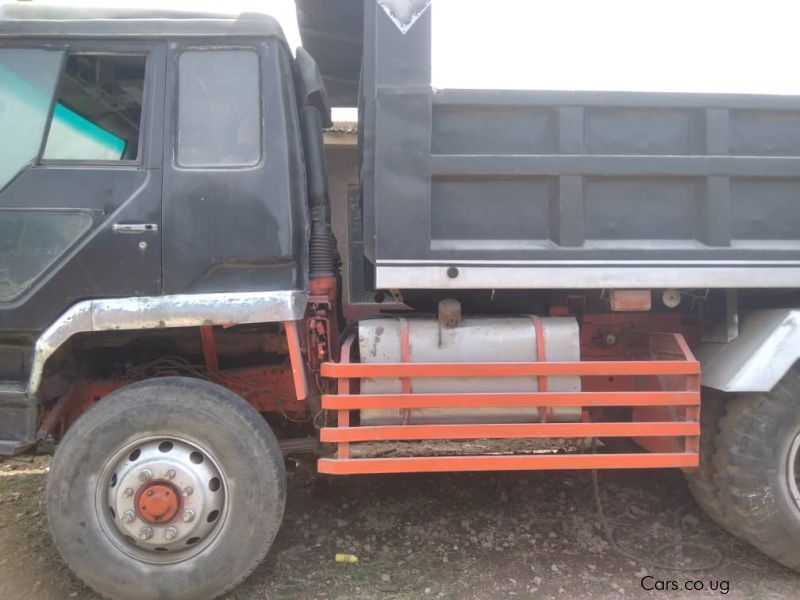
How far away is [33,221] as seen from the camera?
257 centimetres

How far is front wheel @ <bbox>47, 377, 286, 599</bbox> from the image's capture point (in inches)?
99.6

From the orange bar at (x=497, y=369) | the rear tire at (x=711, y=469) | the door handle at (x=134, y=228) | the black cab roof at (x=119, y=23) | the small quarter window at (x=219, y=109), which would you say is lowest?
the rear tire at (x=711, y=469)

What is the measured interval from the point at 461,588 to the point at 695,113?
105 inches

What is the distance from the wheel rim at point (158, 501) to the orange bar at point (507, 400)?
690 millimetres

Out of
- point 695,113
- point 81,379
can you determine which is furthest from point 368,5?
point 81,379

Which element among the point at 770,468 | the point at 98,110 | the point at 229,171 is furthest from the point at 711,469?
the point at 98,110

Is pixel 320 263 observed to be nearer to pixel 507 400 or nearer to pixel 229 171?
pixel 229 171

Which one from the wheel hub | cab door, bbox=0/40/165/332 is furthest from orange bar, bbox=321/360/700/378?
cab door, bbox=0/40/165/332

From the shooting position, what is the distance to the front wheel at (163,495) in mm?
2529

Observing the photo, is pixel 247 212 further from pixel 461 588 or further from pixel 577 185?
pixel 461 588

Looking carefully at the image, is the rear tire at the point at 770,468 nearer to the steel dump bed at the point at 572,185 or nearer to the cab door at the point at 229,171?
the steel dump bed at the point at 572,185

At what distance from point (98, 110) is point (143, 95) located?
0.32m

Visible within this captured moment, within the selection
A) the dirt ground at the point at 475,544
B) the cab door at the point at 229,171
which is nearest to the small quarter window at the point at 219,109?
the cab door at the point at 229,171

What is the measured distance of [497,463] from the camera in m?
2.67
